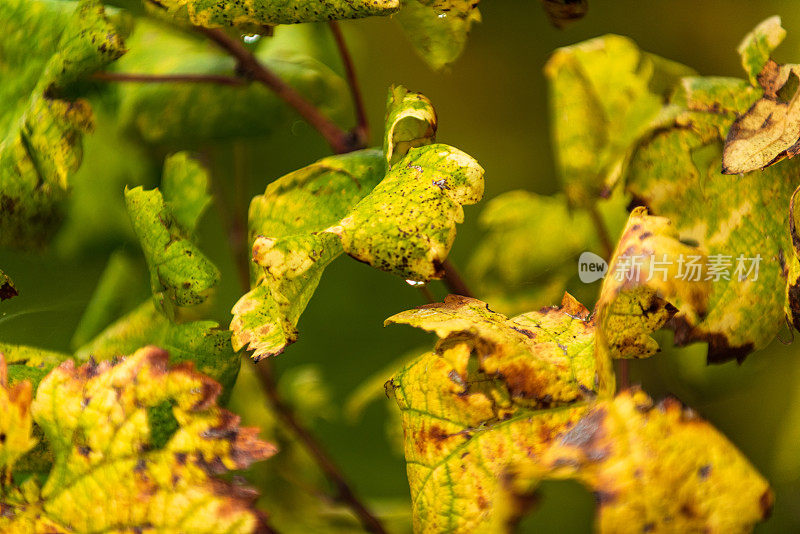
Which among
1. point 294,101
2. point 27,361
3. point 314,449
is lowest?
point 314,449

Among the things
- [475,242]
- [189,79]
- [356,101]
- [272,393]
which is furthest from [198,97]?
[475,242]

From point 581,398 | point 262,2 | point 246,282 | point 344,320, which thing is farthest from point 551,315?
point 344,320

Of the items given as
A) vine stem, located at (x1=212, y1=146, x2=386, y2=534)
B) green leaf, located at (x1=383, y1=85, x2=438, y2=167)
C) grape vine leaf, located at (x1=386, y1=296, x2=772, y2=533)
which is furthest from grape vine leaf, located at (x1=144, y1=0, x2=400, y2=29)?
vine stem, located at (x1=212, y1=146, x2=386, y2=534)

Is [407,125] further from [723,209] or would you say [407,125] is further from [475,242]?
[475,242]

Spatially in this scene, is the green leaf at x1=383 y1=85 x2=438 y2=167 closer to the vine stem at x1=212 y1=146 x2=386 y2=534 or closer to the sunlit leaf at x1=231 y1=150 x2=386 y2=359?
the sunlit leaf at x1=231 y1=150 x2=386 y2=359

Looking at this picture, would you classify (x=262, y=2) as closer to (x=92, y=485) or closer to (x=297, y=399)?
(x=92, y=485)

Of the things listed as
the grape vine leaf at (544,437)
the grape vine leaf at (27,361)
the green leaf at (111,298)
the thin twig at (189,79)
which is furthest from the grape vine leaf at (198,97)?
the grape vine leaf at (544,437)
